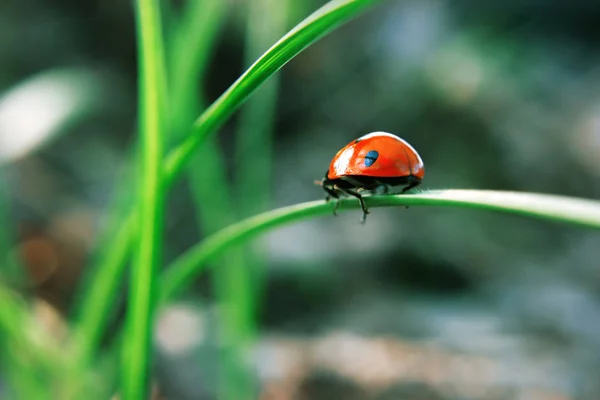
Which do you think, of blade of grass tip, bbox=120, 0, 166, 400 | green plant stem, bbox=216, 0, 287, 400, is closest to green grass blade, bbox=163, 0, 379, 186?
blade of grass tip, bbox=120, 0, 166, 400

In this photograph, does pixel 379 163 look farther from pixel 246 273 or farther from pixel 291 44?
pixel 246 273

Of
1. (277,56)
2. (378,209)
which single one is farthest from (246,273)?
(378,209)

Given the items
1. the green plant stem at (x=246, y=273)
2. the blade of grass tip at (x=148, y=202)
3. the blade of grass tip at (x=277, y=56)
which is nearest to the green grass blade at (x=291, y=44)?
the blade of grass tip at (x=277, y=56)

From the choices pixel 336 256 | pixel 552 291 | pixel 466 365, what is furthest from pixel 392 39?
pixel 466 365

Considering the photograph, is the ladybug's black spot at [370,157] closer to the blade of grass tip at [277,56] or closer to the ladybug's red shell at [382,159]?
the ladybug's red shell at [382,159]

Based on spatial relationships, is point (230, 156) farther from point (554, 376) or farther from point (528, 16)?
point (528, 16)

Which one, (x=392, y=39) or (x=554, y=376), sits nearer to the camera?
(x=554, y=376)
